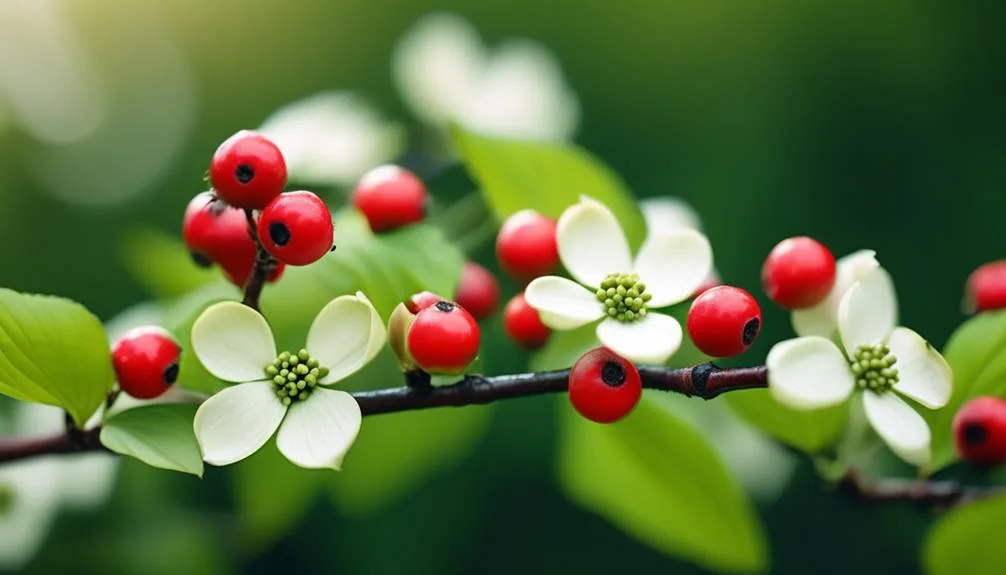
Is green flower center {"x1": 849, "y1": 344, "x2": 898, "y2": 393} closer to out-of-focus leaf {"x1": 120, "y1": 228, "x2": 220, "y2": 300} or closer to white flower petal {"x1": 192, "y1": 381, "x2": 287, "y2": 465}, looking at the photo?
white flower petal {"x1": 192, "y1": 381, "x2": 287, "y2": 465}

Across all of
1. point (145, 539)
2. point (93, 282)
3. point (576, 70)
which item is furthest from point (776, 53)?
point (145, 539)

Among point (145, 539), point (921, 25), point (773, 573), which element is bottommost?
point (773, 573)

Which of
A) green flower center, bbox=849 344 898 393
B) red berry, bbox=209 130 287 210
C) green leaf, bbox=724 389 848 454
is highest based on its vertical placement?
red berry, bbox=209 130 287 210

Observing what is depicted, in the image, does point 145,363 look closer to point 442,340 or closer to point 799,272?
point 442,340

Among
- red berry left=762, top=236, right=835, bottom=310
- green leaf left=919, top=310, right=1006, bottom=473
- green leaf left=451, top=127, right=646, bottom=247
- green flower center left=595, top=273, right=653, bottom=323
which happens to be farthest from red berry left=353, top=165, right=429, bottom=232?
green leaf left=919, top=310, right=1006, bottom=473

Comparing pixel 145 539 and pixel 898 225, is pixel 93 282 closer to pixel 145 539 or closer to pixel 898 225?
pixel 145 539
